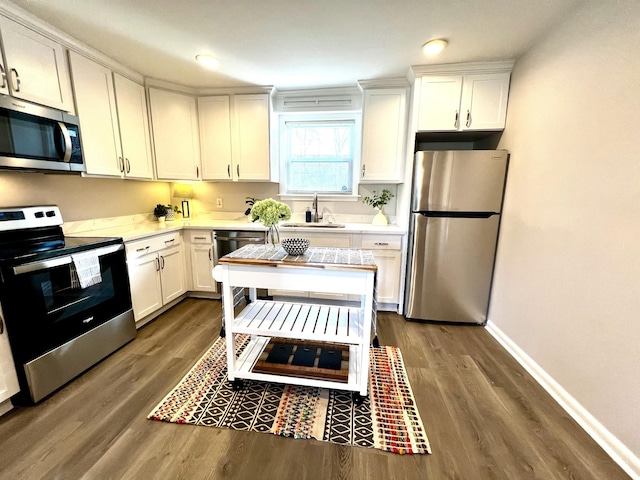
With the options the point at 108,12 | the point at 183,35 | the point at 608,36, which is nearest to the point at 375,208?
the point at 608,36

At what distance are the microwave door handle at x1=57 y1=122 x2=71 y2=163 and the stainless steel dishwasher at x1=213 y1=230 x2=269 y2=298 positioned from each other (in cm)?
133

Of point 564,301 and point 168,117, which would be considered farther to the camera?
point 168,117

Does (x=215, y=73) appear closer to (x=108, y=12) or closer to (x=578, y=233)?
(x=108, y=12)

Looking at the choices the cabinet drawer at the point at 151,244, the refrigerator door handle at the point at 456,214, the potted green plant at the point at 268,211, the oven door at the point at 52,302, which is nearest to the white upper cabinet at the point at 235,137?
the cabinet drawer at the point at 151,244

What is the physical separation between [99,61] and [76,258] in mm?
1743

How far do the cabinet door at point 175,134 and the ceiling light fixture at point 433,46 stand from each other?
2.49 m

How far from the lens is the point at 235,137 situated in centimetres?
309

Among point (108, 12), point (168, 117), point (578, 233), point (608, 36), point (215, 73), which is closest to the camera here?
point (608, 36)

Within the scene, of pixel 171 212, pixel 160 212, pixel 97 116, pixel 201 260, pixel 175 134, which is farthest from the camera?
pixel 171 212

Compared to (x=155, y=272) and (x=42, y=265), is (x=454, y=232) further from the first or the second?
(x=42, y=265)

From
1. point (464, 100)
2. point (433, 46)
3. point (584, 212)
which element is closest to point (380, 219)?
point (464, 100)

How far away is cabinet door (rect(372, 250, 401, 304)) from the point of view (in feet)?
9.22

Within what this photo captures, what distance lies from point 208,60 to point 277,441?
2959 millimetres

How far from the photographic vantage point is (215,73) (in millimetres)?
2648
